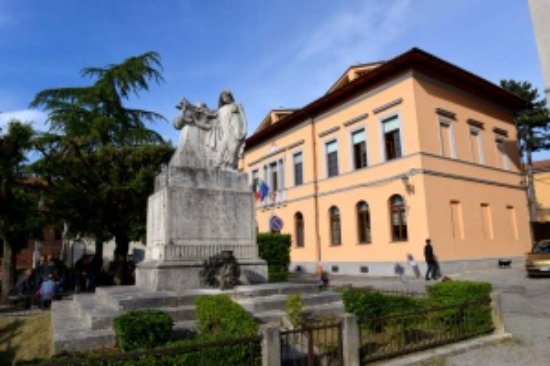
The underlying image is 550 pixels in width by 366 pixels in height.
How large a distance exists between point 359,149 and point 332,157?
7.80 feet

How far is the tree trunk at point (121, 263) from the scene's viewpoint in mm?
18125

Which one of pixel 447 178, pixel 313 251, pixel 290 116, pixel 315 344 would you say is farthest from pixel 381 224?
pixel 315 344

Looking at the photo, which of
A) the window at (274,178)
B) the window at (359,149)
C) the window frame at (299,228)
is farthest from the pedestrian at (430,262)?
the window at (274,178)

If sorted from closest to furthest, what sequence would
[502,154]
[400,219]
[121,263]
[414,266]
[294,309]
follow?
→ [294,309] < [121,263] < [414,266] < [400,219] < [502,154]

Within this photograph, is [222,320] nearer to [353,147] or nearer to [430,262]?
[430,262]

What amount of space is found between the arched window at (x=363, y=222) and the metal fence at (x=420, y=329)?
15.3 meters

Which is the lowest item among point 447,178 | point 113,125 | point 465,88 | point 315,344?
point 315,344

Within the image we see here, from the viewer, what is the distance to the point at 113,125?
20891 millimetres

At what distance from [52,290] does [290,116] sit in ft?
64.1

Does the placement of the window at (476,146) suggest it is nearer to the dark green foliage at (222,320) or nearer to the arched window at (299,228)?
the arched window at (299,228)

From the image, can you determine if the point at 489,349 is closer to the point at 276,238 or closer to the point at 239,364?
the point at 239,364

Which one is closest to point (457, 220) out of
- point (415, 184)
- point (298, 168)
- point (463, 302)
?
point (415, 184)

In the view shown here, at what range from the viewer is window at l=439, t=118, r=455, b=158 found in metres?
21.3

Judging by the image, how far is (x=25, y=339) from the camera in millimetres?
6988
